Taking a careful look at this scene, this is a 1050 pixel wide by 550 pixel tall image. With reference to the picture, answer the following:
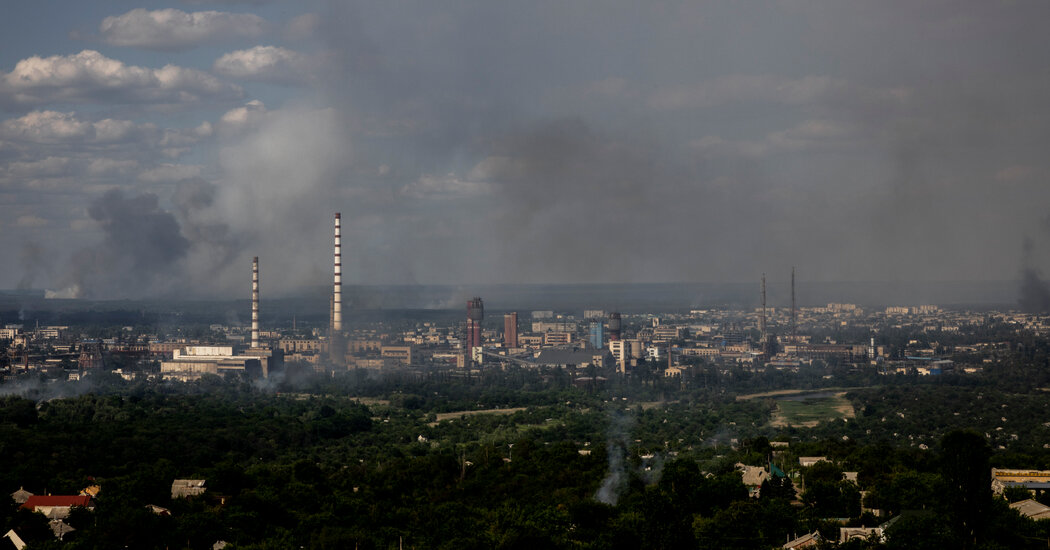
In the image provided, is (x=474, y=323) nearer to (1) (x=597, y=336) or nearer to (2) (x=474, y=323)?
(2) (x=474, y=323)

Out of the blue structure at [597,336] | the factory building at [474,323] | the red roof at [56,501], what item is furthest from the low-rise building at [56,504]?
the blue structure at [597,336]

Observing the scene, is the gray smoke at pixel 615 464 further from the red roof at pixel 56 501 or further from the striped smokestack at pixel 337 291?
the striped smokestack at pixel 337 291

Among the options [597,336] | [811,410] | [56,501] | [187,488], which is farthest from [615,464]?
[597,336]

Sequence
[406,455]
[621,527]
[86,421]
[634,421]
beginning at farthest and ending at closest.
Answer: [634,421], [86,421], [406,455], [621,527]

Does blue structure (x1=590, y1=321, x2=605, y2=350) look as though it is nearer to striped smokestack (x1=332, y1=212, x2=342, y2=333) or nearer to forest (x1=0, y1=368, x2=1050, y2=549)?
striped smokestack (x1=332, y1=212, x2=342, y2=333)

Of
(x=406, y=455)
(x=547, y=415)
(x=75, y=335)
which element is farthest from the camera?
(x=75, y=335)

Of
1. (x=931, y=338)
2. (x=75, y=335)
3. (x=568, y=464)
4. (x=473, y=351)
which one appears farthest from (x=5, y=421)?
(x=931, y=338)

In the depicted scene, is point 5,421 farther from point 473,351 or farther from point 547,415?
point 473,351

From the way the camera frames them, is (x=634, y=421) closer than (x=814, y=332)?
Yes
